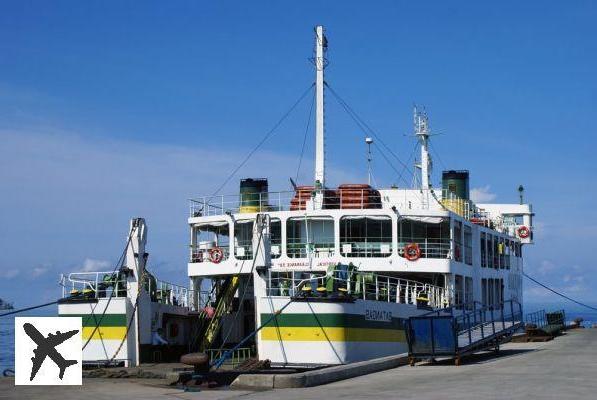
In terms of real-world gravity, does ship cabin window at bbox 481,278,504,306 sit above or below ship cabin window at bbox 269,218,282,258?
below

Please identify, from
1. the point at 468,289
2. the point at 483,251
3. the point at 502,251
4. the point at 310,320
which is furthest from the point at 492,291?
the point at 310,320

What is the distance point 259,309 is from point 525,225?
25626 mm

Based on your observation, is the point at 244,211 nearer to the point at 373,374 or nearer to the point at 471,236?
the point at 471,236

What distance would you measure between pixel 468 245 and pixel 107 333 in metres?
14.4

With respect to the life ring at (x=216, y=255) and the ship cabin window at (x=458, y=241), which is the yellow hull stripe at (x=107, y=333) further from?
the ship cabin window at (x=458, y=241)

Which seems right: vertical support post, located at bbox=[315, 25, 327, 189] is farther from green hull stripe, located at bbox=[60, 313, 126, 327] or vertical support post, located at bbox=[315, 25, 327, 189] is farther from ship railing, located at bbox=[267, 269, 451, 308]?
green hull stripe, located at bbox=[60, 313, 126, 327]

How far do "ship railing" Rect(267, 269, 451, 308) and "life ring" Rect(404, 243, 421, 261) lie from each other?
80 cm

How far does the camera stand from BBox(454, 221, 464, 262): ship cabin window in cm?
2998

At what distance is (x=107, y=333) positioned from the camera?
23500 millimetres

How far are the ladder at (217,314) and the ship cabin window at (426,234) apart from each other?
5.54 metres

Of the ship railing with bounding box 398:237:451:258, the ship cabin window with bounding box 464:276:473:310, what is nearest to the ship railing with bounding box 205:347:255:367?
the ship railing with bounding box 398:237:451:258

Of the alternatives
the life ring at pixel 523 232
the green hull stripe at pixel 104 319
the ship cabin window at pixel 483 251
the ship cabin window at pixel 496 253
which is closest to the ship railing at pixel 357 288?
the green hull stripe at pixel 104 319

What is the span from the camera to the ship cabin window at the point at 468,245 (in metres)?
32.2

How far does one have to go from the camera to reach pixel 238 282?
28.2 metres
